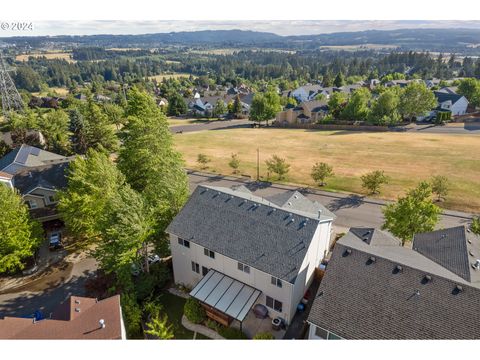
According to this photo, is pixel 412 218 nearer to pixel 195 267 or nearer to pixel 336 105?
pixel 195 267

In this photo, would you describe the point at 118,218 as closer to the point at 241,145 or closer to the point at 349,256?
the point at 349,256

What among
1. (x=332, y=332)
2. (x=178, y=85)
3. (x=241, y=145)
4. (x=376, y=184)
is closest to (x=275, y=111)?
(x=241, y=145)

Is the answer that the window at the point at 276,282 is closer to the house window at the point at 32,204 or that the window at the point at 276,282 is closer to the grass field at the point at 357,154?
the grass field at the point at 357,154

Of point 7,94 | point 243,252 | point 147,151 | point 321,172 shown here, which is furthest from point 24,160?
point 7,94

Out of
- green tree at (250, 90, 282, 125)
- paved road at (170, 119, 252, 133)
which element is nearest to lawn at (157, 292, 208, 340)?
paved road at (170, 119, 252, 133)

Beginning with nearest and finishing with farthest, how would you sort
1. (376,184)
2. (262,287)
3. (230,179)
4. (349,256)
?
(349,256) → (262,287) → (376,184) → (230,179)

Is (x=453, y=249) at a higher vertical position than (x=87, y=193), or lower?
lower
